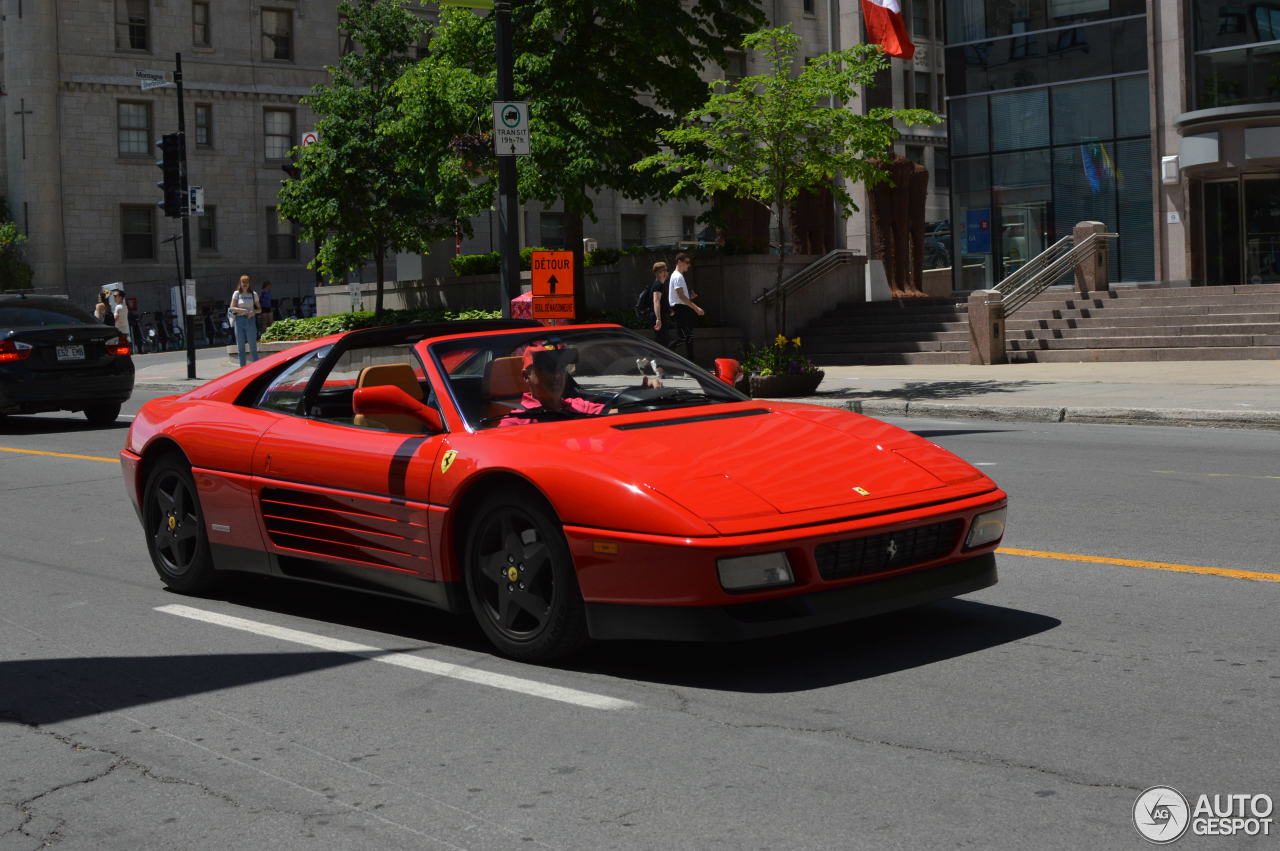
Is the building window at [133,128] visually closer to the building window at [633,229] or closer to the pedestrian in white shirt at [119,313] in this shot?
the pedestrian in white shirt at [119,313]

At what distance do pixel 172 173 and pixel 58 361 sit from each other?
11.1 metres

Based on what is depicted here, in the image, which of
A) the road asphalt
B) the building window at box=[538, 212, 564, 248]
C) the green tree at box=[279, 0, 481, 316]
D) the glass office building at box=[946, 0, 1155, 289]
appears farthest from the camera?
the building window at box=[538, 212, 564, 248]

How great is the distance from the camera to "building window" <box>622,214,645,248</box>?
63.1 m

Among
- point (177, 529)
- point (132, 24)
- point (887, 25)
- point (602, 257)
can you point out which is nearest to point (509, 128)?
point (177, 529)

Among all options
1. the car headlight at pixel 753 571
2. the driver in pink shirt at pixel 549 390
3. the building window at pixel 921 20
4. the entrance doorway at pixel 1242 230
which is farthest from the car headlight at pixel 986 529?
the building window at pixel 921 20

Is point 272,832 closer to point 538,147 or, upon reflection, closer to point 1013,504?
point 1013,504

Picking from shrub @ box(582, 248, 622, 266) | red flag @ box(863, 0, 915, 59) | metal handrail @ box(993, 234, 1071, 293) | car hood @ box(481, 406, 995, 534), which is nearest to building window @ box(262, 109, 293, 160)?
red flag @ box(863, 0, 915, 59)

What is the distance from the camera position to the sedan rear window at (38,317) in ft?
61.9

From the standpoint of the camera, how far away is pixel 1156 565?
7.55m

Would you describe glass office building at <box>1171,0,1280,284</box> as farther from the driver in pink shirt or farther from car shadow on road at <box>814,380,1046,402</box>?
the driver in pink shirt

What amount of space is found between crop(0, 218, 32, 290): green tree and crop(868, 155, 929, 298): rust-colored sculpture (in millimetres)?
30848

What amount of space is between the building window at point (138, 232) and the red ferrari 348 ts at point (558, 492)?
1962 inches

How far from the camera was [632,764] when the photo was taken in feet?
15.2

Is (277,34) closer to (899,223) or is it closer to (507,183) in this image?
(899,223)
